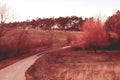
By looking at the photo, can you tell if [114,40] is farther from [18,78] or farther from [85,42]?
[18,78]

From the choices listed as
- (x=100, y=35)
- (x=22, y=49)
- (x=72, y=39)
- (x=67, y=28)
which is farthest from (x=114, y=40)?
(x=67, y=28)

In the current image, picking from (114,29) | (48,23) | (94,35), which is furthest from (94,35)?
(48,23)

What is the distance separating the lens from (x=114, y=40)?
250ft

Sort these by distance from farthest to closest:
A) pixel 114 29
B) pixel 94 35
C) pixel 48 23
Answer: pixel 48 23
pixel 114 29
pixel 94 35

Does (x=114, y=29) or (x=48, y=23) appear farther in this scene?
(x=48, y=23)

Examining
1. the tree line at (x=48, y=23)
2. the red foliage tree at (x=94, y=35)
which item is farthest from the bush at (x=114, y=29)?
the tree line at (x=48, y=23)

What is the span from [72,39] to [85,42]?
1259cm

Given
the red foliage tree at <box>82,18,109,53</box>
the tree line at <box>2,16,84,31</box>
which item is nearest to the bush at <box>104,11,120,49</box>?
the red foliage tree at <box>82,18,109,53</box>

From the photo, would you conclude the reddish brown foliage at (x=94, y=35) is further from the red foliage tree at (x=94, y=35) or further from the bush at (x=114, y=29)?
the bush at (x=114, y=29)

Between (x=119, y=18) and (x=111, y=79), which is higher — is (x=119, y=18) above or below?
above

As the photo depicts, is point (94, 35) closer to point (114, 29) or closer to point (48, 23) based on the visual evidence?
point (114, 29)

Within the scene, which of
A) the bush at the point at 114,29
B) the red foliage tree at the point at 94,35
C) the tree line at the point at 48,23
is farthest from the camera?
the tree line at the point at 48,23

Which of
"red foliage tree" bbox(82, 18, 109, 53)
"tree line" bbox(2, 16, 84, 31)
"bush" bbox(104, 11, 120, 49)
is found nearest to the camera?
"red foliage tree" bbox(82, 18, 109, 53)

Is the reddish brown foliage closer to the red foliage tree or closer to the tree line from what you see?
the red foliage tree
